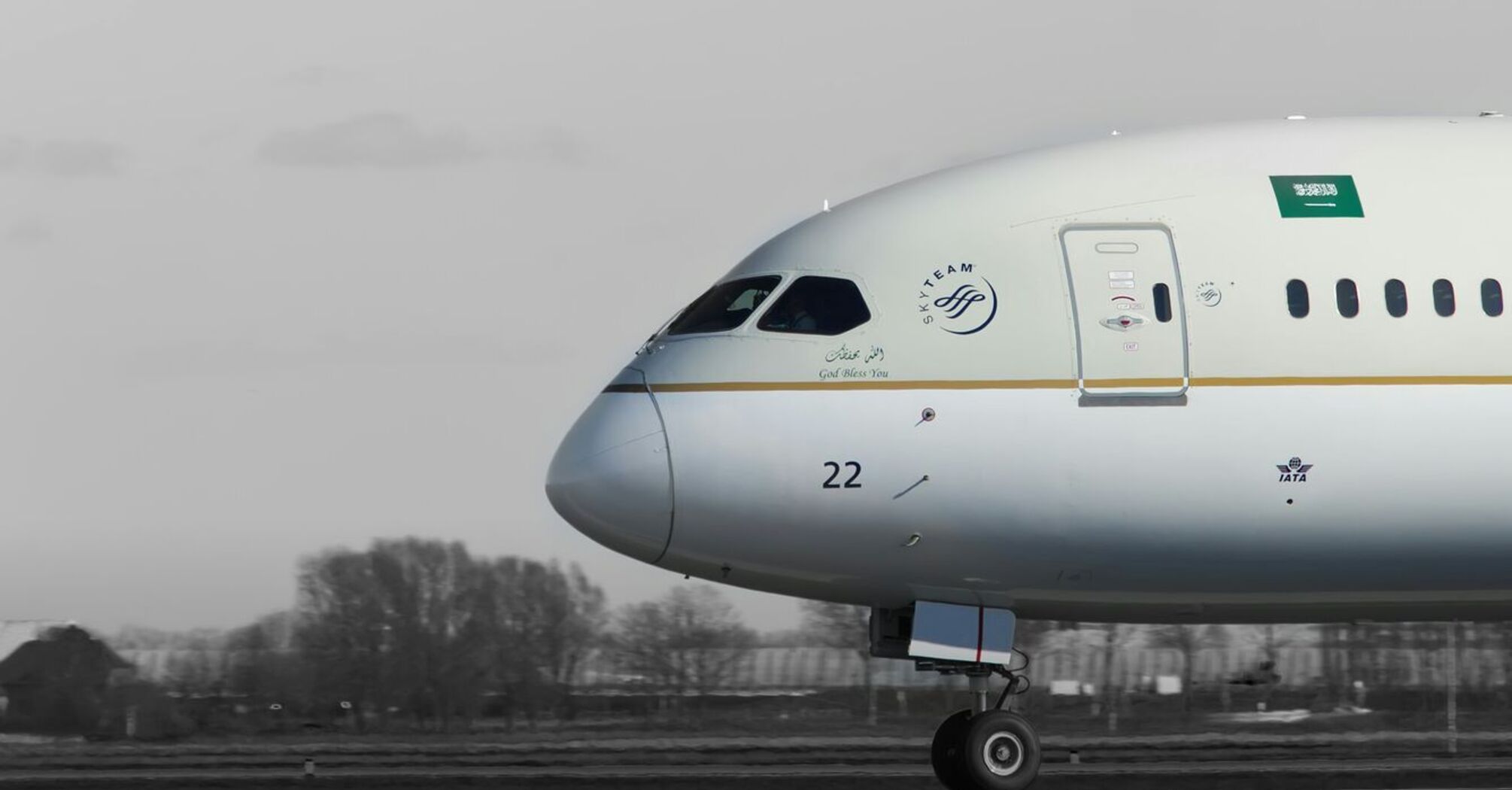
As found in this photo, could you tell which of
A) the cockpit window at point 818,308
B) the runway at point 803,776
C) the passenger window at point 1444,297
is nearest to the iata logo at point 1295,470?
the passenger window at point 1444,297

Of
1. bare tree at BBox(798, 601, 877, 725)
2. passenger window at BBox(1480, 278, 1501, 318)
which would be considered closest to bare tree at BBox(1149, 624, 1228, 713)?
bare tree at BBox(798, 601, 877, 725)

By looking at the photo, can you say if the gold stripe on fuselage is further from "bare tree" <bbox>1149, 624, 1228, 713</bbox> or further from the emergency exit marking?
"bare tree" <bbox>1149, 624, 1228, 713</bbox>

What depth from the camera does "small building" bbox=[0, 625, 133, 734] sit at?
2522 centimetres

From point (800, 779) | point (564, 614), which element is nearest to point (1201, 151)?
point (800, 779)

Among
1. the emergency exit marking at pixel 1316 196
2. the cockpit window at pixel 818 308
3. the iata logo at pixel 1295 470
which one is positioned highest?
the emergency exit marking at pixel 1316 196

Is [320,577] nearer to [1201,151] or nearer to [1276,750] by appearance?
[1276,750]

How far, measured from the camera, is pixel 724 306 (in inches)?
635

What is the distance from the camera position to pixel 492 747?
Answer: 2561 cm

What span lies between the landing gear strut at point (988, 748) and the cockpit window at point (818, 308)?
2.75m

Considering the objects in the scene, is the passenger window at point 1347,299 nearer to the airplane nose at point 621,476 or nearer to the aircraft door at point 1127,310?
the aircraft door at point 1127,310

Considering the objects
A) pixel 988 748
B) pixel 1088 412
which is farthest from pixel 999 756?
pixel 1088 412

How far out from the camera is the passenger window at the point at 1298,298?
50.4 ft

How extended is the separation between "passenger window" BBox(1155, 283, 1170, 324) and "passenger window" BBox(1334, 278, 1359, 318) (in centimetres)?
122

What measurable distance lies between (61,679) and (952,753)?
44.5ft
